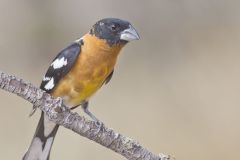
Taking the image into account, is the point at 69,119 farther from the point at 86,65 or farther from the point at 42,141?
the point at 42,141

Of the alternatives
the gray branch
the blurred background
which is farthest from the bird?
the blurred background

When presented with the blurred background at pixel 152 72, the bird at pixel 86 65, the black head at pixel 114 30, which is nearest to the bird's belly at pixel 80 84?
the bird at pixel 86 65

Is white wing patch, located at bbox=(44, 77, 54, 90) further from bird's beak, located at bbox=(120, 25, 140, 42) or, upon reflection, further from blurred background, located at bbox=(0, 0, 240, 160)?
blurred background, located at bbox=(0, 0, 240, 160)

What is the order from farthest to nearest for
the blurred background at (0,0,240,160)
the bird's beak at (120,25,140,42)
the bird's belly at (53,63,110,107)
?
the blurred background at (0,0,240,160), the bird's belly at (53,63,110,107), the bird's beak at (120,25,140,42)

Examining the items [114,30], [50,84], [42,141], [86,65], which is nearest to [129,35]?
[114,30]

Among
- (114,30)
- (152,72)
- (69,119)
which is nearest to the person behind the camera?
(69,119)

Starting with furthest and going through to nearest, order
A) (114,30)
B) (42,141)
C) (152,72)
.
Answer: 1. (152,72)
2. (42,141)
3. (114,30)

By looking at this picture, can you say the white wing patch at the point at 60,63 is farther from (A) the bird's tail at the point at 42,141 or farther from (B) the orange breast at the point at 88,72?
(A) the bird's tail at the point at 42,141
